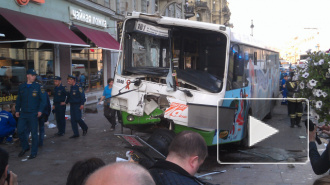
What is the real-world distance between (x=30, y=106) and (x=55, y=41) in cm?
531

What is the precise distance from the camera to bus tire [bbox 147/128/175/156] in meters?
5.97

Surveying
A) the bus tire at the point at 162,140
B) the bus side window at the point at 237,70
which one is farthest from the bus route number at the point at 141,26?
the bus tire at the point at 162,140

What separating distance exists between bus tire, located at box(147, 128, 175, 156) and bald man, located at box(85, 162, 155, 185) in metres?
4.72

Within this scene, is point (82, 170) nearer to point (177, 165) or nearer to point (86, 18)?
point (177, 165)

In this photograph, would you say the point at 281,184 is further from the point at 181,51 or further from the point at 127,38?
the point at 127,38

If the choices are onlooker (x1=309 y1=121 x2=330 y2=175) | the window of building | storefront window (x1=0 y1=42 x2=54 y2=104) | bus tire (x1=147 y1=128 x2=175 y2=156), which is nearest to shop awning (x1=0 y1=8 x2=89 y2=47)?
storefront window (x1=0 y1=42 x2=54 y2=104)

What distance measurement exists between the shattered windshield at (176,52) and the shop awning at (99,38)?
30.2ft

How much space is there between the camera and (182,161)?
2.63m

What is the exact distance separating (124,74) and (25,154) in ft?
10.5

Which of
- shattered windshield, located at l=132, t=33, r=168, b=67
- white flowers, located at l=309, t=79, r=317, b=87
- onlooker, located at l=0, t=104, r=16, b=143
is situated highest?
shattered windshield, located at l=132, t=33, r=168, b=67

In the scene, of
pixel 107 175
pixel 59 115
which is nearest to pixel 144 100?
pixel 59 115

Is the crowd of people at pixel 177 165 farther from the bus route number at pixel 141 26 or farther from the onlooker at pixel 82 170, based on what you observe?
the bus route number at pixel 141 26

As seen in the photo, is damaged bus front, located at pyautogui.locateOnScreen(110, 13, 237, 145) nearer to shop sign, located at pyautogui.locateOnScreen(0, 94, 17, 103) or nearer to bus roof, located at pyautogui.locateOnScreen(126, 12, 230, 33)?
bus roof, located at pyautogui.locateOnScreen(126, 12, 230, 33)

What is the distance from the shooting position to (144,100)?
6.96 m
